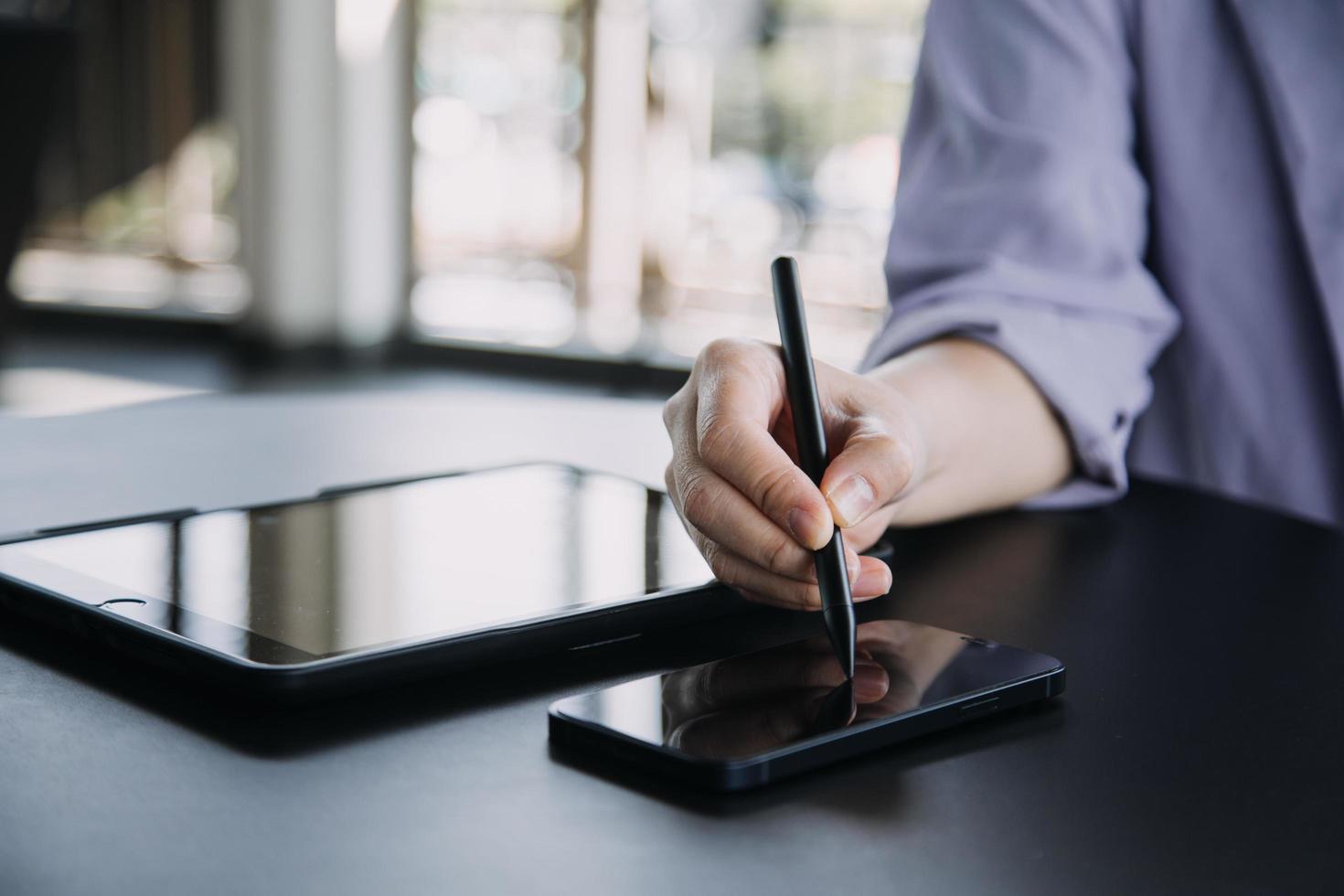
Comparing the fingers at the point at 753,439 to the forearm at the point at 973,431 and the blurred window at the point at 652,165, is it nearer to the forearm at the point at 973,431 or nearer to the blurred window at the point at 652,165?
the forearm at the point at 973,431

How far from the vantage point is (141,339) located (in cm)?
461

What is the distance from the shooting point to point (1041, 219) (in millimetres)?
753

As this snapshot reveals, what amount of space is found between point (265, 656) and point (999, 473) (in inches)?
16.0

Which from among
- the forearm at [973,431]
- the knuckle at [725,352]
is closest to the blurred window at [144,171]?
the forearm at [973,431]

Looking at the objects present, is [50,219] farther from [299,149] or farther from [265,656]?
[265,656]

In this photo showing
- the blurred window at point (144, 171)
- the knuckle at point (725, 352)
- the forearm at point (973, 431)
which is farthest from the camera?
the blurred window at point (144, 171)

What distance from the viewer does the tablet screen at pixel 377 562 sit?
0.41 metres

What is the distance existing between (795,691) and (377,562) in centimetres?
17

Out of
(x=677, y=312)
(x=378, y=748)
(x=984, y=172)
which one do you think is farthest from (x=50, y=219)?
(x=378, y=748)

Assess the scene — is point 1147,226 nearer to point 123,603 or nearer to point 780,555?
point 780,555

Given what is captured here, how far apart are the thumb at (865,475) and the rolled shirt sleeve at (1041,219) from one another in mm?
245

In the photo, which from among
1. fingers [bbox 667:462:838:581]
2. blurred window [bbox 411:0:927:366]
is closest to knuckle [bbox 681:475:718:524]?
fingers [bbox 667:462:838:581]

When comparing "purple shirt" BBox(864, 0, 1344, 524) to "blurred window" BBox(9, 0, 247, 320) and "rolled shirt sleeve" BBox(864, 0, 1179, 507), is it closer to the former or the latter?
"rolled shirt sleeve" BBox(864, 0, 1179, 507)

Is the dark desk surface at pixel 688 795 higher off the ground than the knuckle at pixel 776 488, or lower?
lower
